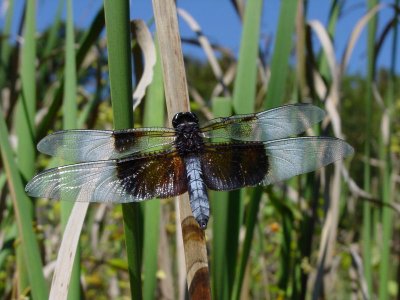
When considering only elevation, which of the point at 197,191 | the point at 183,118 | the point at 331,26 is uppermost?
the point at 331,26

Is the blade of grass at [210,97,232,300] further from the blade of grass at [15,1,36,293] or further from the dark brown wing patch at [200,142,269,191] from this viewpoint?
the blade of grass at [15,1,36,293]

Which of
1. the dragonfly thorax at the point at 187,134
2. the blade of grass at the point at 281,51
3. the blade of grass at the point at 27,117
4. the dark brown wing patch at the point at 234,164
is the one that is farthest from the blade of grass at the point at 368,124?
the blade of grass at the point at 27,117

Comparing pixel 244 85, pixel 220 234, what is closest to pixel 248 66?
pixel 244 85

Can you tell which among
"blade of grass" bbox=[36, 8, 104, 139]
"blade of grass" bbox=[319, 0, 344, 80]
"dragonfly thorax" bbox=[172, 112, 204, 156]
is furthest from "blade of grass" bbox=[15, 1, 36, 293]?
A: "blade of grass" bbox=[319, 0, 344, 80]

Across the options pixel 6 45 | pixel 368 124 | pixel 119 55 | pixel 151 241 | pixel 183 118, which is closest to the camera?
pixel 119 55

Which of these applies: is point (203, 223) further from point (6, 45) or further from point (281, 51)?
point (6, 45)

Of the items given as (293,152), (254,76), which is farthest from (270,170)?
(254,76)
